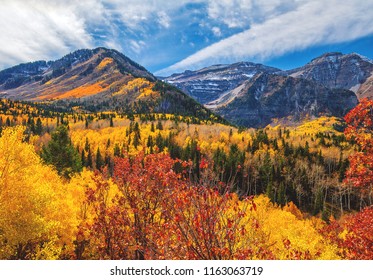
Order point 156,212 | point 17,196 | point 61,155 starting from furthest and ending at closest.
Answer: point 61,155
point 17,196
point 156,212

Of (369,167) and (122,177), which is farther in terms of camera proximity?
(122,177)

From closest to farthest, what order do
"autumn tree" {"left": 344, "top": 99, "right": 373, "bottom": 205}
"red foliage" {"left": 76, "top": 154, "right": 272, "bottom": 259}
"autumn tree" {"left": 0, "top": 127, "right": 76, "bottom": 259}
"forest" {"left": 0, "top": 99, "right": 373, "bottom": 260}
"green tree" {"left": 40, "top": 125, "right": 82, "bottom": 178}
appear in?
"red foliage" {"left": 76, "top": 154, "right": 272, "bottom": 259} → "forest" {"left": 0, "top": 99, "right": 373, "bottom": 260} → "autumn tree" {"left": 344, "top": 99, "right": 373, "bottom": 205} → "autumn tree" {"left": 0, "top": 127, "right": 76, "bottom": 259} → "green tree" {"left": 40, "top": 125, "right": 82, "bottom": 178}

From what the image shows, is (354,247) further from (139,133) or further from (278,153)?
(139,133)

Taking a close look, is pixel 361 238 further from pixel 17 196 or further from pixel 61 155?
pixel 61 155

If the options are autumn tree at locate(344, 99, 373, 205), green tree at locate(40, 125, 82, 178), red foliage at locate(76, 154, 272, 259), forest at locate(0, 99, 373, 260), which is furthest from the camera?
green tree at locate(40, 125, 82, 178)

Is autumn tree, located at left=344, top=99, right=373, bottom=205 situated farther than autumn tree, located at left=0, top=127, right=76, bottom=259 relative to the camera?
No

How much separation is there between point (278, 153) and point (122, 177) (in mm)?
142261

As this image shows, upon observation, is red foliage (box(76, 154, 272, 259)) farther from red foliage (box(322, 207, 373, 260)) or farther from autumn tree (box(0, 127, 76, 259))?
autumn tree (box(0, 127, 76, 259))

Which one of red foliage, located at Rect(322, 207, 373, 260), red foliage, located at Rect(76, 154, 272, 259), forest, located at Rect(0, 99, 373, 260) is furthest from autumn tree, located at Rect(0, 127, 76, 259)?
red foliage, located at Rect(322, 207, 373, 260)

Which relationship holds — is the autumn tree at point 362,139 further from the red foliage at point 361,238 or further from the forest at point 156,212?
the red foliage at point 361,238

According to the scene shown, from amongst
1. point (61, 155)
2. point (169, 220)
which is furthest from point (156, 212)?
point (61, 155)
